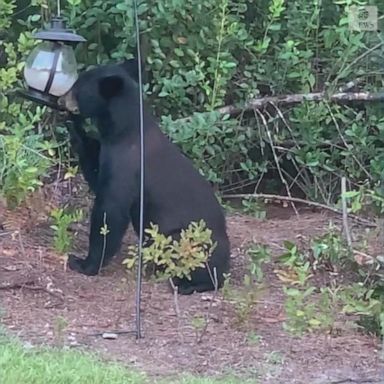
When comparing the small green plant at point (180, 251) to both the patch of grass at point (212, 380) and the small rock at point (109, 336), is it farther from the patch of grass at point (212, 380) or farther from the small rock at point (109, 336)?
the patch of grass at point (212, 380)

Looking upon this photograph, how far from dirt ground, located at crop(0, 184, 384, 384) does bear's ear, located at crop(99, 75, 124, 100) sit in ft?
2.94

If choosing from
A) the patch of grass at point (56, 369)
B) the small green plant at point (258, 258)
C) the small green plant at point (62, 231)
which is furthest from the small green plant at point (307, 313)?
the small green plant at point (62, 231)

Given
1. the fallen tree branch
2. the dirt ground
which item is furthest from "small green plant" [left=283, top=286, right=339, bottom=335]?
the fallen tree branch

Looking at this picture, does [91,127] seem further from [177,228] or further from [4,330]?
[4,330]

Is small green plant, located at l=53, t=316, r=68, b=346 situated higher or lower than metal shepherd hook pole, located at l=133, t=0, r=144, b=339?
lower

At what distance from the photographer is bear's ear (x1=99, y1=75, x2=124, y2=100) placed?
603cm

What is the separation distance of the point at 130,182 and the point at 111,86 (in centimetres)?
54

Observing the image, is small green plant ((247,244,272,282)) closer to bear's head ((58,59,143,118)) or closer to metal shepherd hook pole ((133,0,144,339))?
metal shepherd hook pole ((133,0,144,339))

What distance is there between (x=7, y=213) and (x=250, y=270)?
1417mm

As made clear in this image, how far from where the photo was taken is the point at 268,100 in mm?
7914


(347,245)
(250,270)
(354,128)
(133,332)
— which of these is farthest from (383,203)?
(133,332)

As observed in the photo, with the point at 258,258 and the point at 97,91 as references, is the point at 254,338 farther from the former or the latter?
the point at 97,91

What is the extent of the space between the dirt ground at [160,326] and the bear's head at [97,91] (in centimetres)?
77

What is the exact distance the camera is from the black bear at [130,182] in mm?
5961
